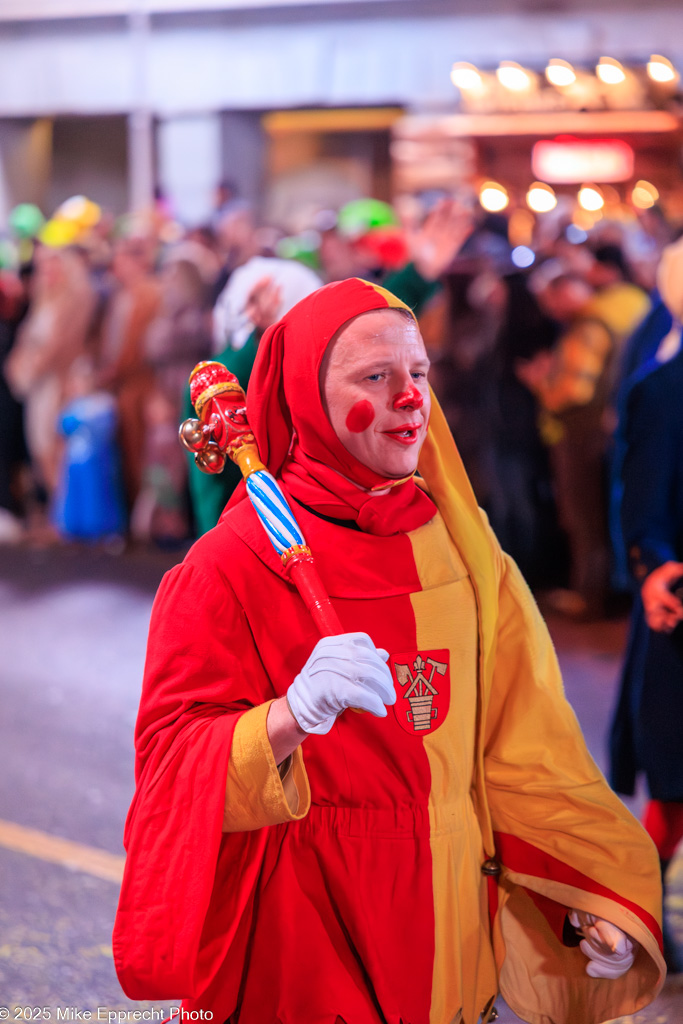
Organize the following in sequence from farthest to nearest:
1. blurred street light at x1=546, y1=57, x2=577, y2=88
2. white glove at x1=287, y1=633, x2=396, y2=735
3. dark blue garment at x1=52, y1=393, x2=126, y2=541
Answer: blurred street light at x1=546, y1=57, x2=577, y2=88 → dark blue garment at x1=52, y1=393, x2=126, y2=541 → white glove at x1=287, y1=633, x2=396, y2=735

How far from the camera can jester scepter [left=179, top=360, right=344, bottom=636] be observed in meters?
1.58

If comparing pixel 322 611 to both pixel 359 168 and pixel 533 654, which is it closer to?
pixel 533 654

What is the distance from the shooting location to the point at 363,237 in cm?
860

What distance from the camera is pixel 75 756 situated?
4547 millimetres

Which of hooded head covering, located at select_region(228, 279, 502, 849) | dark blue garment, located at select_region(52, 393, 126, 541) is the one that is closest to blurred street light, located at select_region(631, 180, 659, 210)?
dark blue garment, located at select_region(52, 393, 126, 541)

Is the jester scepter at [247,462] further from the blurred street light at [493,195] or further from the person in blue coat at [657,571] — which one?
the blurred street light at [493,195]

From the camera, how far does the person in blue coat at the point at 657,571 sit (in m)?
2.76

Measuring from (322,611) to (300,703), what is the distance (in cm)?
17

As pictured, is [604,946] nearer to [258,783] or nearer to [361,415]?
[258,783]

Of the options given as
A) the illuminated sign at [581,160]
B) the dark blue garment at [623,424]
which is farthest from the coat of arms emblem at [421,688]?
the illuminated sign at [581,160]

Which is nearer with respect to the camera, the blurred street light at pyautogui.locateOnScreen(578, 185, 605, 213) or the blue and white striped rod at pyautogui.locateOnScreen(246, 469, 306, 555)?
the blue and white striped rod at pyautogui.locateOnScreen(246, 469, 306, 555)

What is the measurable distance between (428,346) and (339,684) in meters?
5.60

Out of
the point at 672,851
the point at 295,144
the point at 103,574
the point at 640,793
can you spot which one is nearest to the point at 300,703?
the point at 672,851

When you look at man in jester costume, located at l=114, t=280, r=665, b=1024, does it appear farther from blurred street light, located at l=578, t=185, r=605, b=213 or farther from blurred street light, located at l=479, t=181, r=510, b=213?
blurred street light, located at l=578, t=185, r=605, b=213
